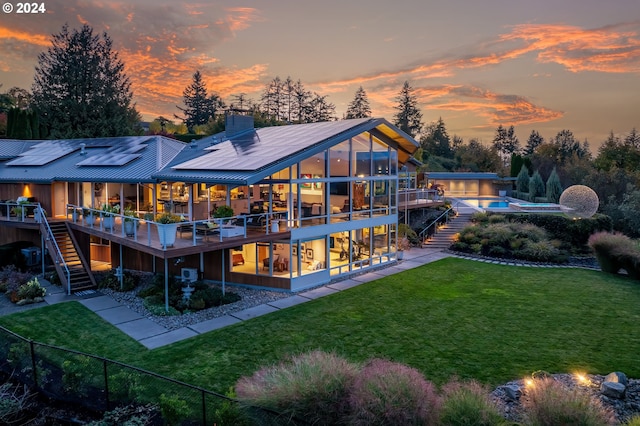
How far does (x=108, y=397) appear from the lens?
809cm

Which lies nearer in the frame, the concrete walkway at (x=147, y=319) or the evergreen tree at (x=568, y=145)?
the concrete walkway at (x=147, y=319)

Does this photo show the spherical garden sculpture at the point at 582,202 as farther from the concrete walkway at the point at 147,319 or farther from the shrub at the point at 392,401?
the shrub at the point at 392,401

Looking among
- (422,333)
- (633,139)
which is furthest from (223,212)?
(633,139)

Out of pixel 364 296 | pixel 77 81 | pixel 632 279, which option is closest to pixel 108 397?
pixel 364 296

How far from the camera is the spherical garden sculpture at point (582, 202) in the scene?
26141 mm

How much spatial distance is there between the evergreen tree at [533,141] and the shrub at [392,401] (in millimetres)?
92396

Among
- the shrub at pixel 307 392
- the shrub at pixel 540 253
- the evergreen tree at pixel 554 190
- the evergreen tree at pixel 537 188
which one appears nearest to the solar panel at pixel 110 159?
the shrub at pixel 307 392

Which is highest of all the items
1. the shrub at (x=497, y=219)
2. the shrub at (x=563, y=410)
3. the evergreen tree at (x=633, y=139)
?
the evergreen tree at (x=633, y=139)

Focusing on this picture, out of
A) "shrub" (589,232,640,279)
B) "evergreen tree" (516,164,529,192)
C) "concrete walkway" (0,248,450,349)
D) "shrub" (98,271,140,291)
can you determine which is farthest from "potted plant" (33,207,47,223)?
"evergreen tree" (516,164,529,192)

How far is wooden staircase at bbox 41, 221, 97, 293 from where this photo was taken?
15922 millimetres

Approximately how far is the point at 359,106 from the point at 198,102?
27346 mm

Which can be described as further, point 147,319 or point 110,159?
point 110,159

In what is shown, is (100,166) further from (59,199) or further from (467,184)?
(467,184)

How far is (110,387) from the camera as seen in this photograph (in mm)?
8141
